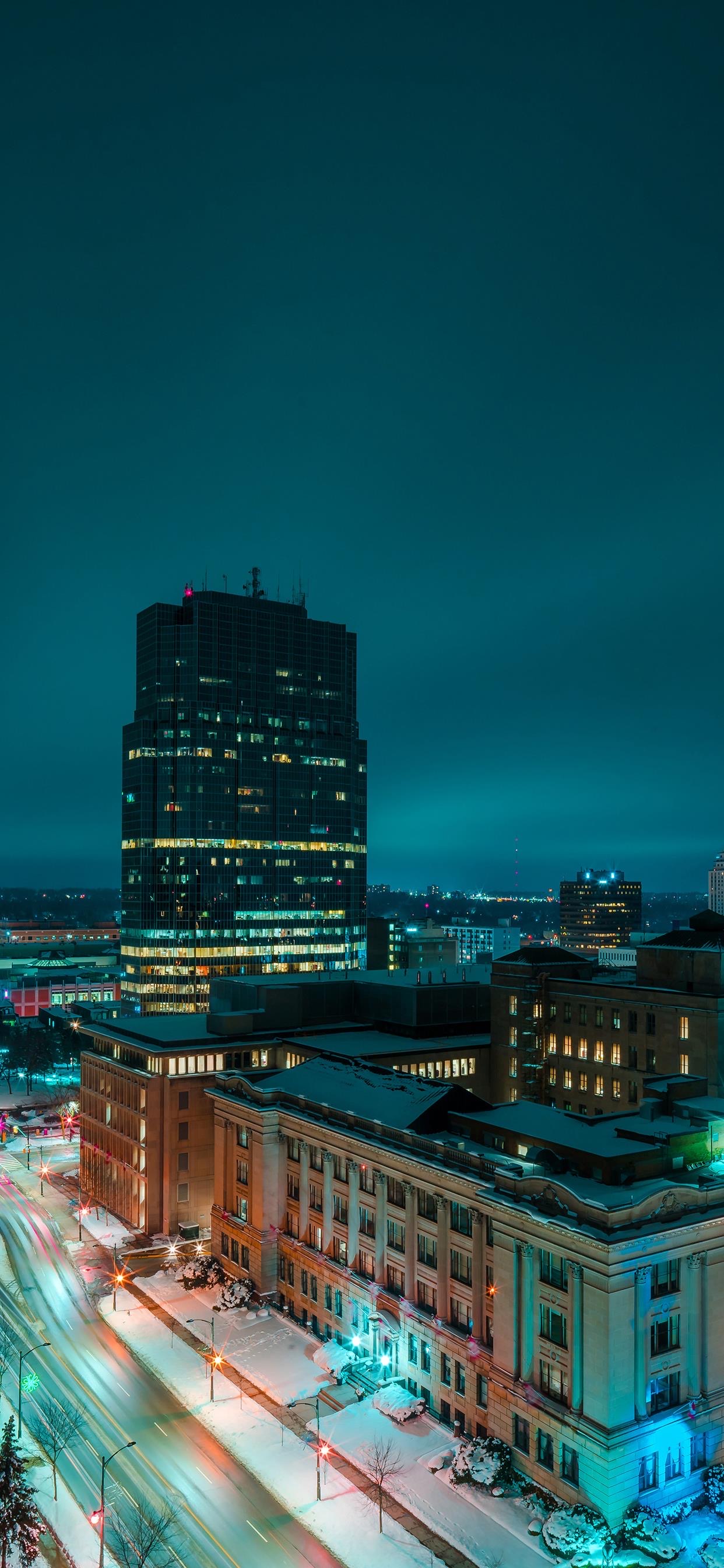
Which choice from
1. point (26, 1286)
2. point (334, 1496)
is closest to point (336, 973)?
point (26, 1286)

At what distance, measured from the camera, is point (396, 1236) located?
230ft

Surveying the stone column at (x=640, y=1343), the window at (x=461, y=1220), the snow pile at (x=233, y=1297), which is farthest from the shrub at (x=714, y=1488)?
the snow pile at (x=233, y=1297)

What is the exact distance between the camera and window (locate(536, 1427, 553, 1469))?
54.8 m

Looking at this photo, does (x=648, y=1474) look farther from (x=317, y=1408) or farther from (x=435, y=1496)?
(x=317, y=1408)

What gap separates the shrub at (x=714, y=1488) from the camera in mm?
53375

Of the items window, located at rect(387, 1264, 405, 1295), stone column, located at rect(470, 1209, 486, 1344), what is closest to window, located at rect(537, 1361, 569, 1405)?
stone column, located at rect(470, 1209, 486, 1344)

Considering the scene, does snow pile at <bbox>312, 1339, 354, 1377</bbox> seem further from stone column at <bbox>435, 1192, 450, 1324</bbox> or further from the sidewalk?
stone column at <bbox>435, 1192, 450, 1324</bbox>

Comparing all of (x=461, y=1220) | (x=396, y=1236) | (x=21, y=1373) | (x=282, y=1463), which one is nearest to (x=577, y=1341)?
(x=461, y=1220)

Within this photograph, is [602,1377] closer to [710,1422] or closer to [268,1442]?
[710,1422]

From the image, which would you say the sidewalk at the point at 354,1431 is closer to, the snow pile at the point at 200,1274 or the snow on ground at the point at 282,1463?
the snow on ground at the point at 282,1463

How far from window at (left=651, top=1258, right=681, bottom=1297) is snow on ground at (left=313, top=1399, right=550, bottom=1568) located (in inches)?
526

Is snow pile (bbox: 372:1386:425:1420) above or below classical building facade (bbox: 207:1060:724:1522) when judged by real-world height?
below

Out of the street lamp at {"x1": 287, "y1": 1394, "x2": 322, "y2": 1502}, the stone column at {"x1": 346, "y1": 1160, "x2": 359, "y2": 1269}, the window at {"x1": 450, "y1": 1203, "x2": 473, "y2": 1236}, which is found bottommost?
the street lamp at {"x1": 287, "y1": 1394, "x2": 322, "y2": 1502}

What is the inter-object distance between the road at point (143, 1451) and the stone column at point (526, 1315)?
13.8 meters
